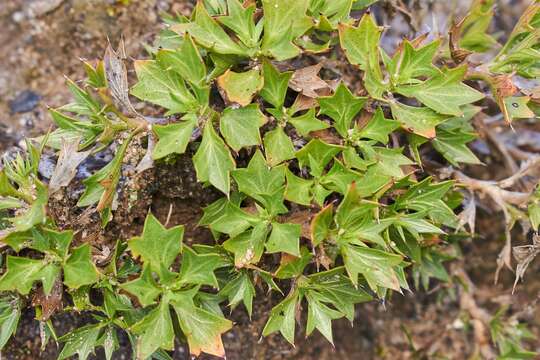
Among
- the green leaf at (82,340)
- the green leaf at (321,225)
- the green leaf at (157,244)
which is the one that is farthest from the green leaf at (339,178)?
the green leaf at (82,340)

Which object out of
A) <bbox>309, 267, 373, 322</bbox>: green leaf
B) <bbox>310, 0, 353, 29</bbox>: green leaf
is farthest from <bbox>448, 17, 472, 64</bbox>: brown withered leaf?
<bbox>309, 267, 373, 322</bbox>: green leaf

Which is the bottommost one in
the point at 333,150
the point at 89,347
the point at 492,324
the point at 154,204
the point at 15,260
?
the point at 492,324

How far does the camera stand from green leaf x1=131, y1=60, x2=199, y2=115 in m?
2.18

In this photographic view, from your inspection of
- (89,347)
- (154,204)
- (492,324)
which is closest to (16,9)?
(154,204)

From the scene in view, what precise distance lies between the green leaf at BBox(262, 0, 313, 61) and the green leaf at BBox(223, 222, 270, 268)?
0.65 metres

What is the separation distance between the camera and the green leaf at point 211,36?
Result: 2177mm

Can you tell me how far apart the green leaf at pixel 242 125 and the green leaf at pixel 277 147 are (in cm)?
8

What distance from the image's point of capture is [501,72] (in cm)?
245

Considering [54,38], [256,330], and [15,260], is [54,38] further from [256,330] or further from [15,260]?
[256,330]

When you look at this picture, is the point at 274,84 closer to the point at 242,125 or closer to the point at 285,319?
the point at 242,125

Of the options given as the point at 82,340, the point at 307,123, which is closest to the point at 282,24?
the point at 307,123

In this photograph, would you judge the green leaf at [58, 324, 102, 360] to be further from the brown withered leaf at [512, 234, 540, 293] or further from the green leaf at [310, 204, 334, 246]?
the brown withered leaf at [512, 234, 540, 293]

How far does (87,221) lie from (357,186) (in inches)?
43.0

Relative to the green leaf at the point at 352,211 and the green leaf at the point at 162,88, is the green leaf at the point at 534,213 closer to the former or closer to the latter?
the green leaf at the point at 352,211
